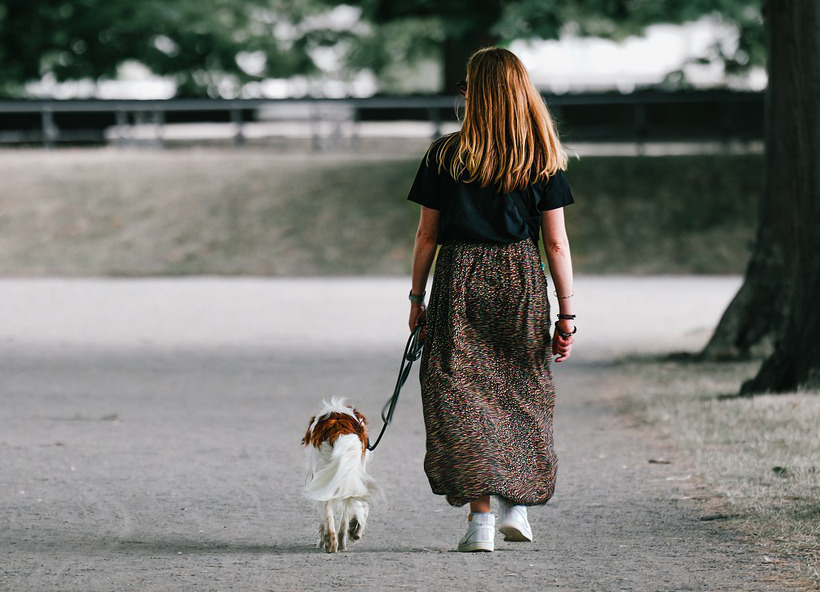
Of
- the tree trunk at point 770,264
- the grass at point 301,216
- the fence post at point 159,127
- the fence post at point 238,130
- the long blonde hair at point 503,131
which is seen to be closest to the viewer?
the long blonde hair at point 503,131

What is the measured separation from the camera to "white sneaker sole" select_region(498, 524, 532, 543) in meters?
5.27

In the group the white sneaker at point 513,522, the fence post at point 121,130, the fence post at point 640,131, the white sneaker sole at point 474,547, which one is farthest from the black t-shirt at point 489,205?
the fence post at point 121,130

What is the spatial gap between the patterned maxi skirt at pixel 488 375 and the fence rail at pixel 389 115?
60.4 ft

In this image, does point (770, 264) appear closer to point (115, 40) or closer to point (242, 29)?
point (115, 40)

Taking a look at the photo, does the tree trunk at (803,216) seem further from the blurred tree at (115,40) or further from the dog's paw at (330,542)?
the blurred tree at (115,40)

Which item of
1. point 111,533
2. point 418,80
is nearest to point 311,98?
point 111,533

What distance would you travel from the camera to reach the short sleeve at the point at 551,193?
16.9 ft

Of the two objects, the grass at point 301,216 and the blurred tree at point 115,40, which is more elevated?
the blurred tree at point 115,40

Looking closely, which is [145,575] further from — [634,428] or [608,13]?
[608,13]

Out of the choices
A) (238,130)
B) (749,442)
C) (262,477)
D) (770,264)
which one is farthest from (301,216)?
(262,477)

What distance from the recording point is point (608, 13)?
24969mm

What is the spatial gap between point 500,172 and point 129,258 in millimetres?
15284

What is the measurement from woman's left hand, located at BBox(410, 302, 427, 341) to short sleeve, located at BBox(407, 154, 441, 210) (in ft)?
1.27

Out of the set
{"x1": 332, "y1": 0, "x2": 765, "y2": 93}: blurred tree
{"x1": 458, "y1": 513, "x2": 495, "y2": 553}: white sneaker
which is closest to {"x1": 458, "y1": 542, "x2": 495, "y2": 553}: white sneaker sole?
{"x1": 458, "y1": 513, "x2": 495, "y2": 553}: white sneaker
